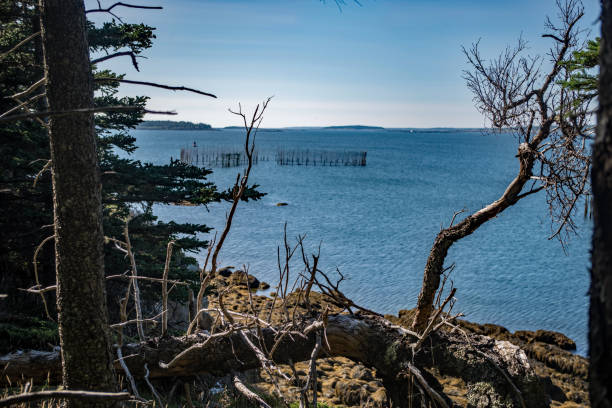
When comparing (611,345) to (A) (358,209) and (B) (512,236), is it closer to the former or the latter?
(B) (512,236)

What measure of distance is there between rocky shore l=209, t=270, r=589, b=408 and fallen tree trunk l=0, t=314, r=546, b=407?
255 cm

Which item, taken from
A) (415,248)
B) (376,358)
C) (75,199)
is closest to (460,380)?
(376,358)

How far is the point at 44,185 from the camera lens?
9.52 m

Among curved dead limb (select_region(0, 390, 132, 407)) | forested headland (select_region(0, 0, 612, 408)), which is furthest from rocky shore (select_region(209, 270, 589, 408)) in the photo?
curved dead limb (select_region(0, 390, 132, 407))

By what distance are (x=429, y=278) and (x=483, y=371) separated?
1581 mm

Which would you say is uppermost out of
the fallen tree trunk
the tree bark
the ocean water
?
the tree bark

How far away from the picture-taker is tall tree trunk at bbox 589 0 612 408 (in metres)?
1.53

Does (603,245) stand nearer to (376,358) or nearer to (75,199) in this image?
(75,199)

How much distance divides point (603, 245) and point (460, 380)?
11.3 m

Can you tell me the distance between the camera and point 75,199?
146 inches

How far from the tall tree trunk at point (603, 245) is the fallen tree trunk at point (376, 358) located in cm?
402

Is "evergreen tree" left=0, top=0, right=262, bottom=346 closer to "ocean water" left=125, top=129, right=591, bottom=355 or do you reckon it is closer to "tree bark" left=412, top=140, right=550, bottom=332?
"tree bark" left=412, top=140, right=550, bottom=332

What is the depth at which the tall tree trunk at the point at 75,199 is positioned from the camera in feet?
12.1

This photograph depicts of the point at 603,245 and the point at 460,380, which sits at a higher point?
the point at 603,245
